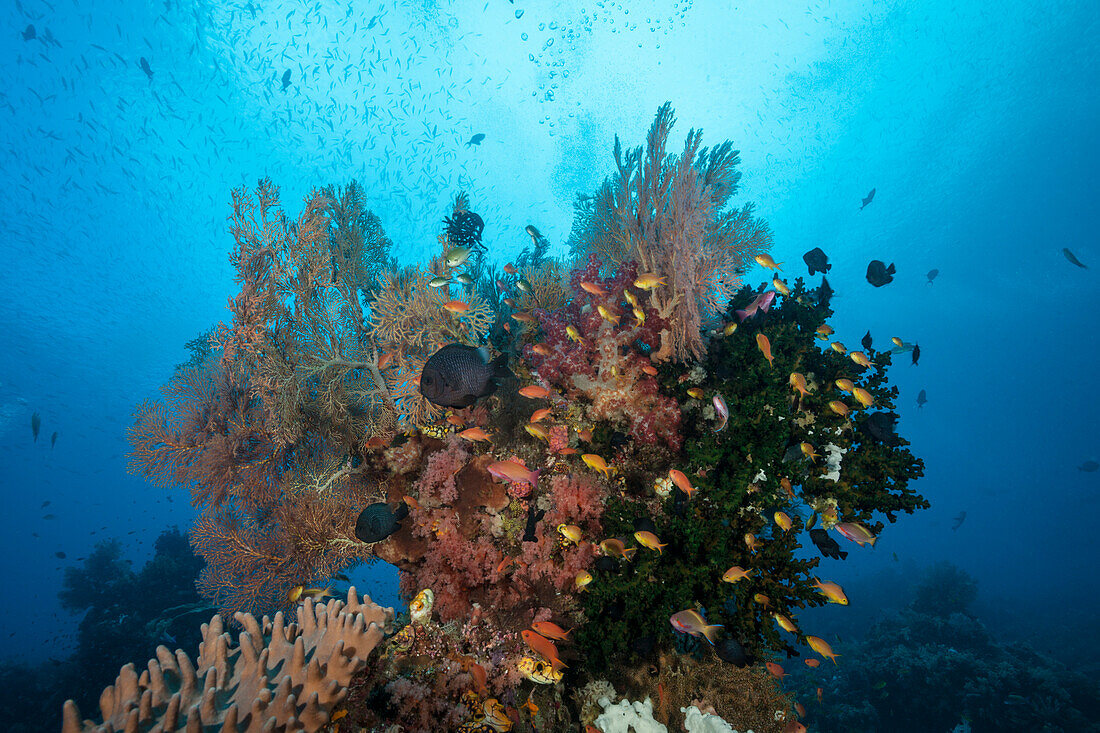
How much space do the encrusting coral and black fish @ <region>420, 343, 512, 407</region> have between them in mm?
2099

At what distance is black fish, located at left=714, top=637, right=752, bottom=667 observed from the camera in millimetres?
3520

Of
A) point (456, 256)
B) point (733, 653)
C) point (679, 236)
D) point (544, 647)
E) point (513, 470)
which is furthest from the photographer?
point (456, 256)

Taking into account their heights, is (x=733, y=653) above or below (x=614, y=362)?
below

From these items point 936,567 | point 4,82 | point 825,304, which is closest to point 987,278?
point 936,567

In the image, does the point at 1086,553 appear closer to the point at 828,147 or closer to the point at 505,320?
the point at 828,147

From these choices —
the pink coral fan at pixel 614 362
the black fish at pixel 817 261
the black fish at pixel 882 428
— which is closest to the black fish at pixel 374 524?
the pink coral fan at pixel 614 362

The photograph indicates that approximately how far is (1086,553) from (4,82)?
397ft

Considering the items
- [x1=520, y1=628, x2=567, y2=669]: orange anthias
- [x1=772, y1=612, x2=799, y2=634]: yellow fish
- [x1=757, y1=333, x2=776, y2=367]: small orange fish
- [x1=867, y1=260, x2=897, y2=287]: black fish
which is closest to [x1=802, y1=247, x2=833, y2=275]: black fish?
[x1=867, y1=260, x2=897, y2=287]: black fish

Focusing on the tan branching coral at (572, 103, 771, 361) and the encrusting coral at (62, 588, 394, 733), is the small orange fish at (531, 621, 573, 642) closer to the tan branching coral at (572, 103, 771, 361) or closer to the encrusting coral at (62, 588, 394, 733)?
the encrusting coral at (62, 588, 394, 733)

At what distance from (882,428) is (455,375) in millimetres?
5238

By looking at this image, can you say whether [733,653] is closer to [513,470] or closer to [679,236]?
[513,470]

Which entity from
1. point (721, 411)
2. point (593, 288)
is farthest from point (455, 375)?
point (721, 411)

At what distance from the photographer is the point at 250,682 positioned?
2904 millimetres

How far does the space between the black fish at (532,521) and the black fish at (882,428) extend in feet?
13.9
